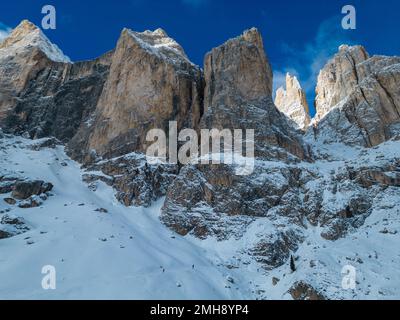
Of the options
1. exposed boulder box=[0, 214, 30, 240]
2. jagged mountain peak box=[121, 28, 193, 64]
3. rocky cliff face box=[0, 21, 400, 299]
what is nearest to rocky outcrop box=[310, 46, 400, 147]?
rocky cliff face box=[0, 21, 400, 299]

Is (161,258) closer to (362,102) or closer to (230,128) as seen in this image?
(230,128)

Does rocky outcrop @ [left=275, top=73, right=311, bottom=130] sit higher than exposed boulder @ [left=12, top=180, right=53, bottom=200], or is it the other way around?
rocky outcrop @ [left=275, top=73, right=311, bottom=130]

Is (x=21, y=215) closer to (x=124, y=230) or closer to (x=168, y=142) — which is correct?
(x=124, y=230)

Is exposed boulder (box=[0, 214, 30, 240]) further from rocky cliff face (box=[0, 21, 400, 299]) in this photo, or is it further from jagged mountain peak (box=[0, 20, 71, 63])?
jagged mountain peak (box=[0, 20, 71, 63])

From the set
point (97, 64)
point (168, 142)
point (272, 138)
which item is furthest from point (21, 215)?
point (97, 64)

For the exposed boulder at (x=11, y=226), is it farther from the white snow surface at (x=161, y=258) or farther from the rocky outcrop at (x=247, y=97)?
the rocky outcrop at (x=247, y=97)

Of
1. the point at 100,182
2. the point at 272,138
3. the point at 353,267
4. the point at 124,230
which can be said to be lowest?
the point at 353,267
